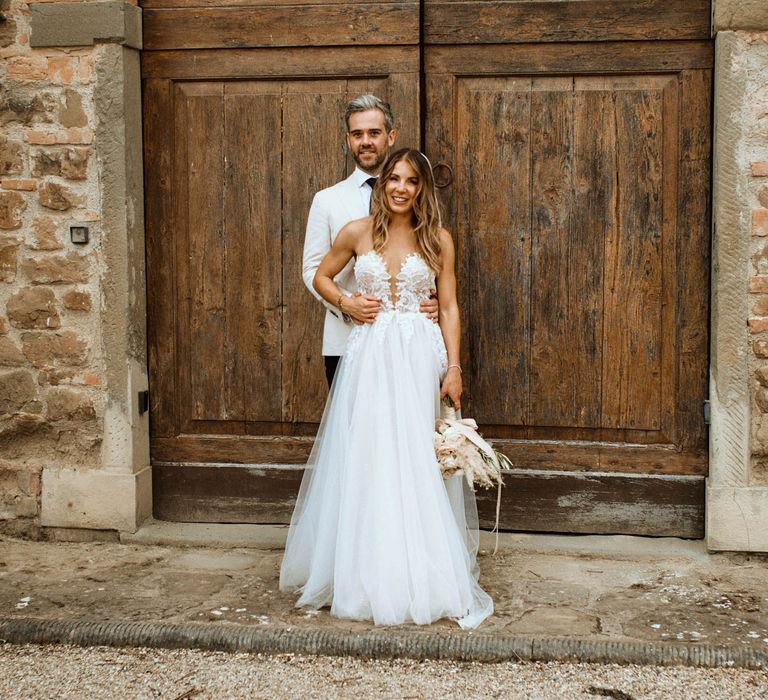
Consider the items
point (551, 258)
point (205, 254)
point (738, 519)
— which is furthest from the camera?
point (205, 254)

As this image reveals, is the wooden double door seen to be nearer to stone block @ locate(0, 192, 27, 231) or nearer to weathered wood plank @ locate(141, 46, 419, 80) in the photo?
weathered wood plank @ locate(141, 46, 419, 80)

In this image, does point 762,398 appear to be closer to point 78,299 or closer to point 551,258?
point 551,258

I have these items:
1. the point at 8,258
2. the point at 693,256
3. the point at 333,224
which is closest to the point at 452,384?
the point at 333,224

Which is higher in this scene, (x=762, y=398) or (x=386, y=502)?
(x=762, y=398)

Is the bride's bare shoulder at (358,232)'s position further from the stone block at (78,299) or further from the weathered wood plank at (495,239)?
the stone block at (78,299)

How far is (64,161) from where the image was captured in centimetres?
483

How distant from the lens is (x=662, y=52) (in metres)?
4.61

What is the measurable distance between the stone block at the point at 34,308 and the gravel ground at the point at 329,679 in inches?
70.9

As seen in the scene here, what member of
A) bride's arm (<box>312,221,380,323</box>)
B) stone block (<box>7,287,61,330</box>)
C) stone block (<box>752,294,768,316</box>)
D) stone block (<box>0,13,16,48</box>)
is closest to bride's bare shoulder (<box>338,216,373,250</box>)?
bride's arm (<box>312,221,380,323</box>)

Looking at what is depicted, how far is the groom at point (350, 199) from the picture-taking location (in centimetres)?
425

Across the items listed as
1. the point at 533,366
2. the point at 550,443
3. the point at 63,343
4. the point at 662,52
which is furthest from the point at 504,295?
the point at 63,343

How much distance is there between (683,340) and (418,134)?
154 centimetres

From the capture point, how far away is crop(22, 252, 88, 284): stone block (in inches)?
192

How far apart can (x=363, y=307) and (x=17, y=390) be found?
1.94m
